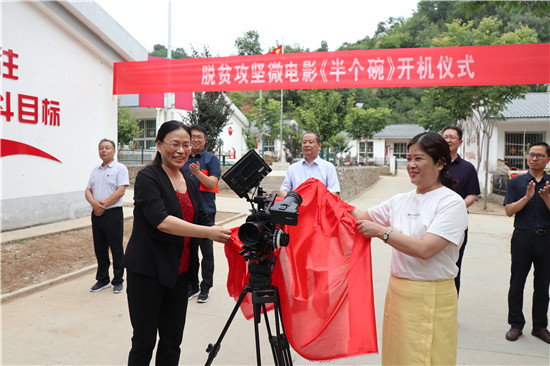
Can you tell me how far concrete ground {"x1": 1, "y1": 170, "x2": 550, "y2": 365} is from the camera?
9.49 feet

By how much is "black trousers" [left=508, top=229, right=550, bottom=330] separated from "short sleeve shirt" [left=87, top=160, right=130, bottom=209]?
3.75m

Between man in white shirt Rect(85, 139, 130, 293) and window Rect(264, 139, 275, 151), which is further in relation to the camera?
window Rect(264, 139, 275, 151)

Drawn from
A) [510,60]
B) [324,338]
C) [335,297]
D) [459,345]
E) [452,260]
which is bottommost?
[459,345]

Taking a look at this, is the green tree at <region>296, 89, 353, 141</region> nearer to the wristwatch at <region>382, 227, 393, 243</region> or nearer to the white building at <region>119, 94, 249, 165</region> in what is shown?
the white building at <region>119, 94, 249, 165</region>

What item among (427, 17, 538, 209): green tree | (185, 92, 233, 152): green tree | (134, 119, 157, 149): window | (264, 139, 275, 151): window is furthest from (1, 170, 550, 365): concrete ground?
(264, 139, 275, 151): window

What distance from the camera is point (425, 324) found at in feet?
6.42

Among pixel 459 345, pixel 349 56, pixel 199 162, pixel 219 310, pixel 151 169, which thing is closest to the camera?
pixel 151 169

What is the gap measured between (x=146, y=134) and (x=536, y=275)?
20.6m

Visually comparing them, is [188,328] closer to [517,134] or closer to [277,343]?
[277,343]

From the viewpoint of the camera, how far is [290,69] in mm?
7094

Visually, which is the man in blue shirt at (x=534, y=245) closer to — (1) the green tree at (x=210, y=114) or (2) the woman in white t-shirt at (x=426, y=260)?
(2) the woman in white t-shirt at (x=426, y=260)

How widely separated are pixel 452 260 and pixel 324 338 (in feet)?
2.68

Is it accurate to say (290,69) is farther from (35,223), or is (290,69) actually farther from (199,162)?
(35,223)

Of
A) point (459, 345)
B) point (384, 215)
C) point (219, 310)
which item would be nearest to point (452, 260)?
point (384, 215)
